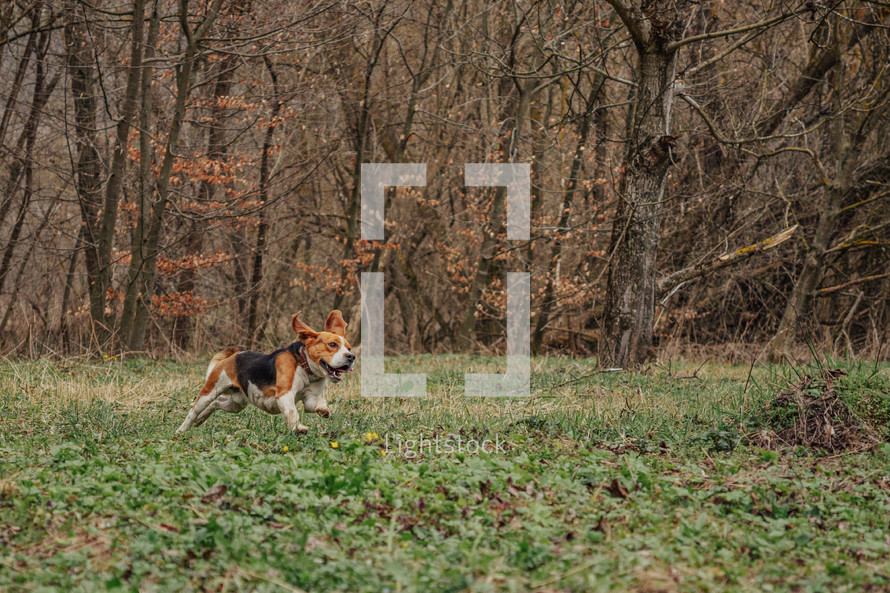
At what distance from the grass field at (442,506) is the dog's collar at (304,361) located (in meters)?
0.45

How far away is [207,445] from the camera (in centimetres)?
605

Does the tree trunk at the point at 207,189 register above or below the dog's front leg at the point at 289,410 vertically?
above

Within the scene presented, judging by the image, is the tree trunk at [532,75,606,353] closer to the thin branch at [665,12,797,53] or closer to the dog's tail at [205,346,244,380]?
the thin branch at [665,12,797,53]

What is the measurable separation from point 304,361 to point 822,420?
13.6 ft

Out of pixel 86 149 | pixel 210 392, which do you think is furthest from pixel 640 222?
pixel 86 149

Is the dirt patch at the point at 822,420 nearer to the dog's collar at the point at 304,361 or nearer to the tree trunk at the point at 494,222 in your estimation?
the dog's collar at the point at 304,361

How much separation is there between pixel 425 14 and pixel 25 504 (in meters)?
18.7

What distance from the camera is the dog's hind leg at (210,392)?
682 cm

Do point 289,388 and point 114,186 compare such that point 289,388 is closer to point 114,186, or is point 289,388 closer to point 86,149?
point 114,186

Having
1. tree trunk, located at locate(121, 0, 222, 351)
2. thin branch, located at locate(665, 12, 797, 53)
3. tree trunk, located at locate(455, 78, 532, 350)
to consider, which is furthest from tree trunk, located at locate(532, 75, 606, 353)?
thin branch, located at locate(665, 12, 797, 53)

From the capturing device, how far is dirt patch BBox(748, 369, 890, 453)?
6.04 m

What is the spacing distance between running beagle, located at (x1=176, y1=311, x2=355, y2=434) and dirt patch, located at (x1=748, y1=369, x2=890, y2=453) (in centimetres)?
342

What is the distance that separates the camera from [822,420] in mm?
6219

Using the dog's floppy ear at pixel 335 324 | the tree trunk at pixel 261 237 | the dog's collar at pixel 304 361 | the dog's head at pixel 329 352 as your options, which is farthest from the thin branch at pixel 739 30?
the tree trunk at pixel 261 237
